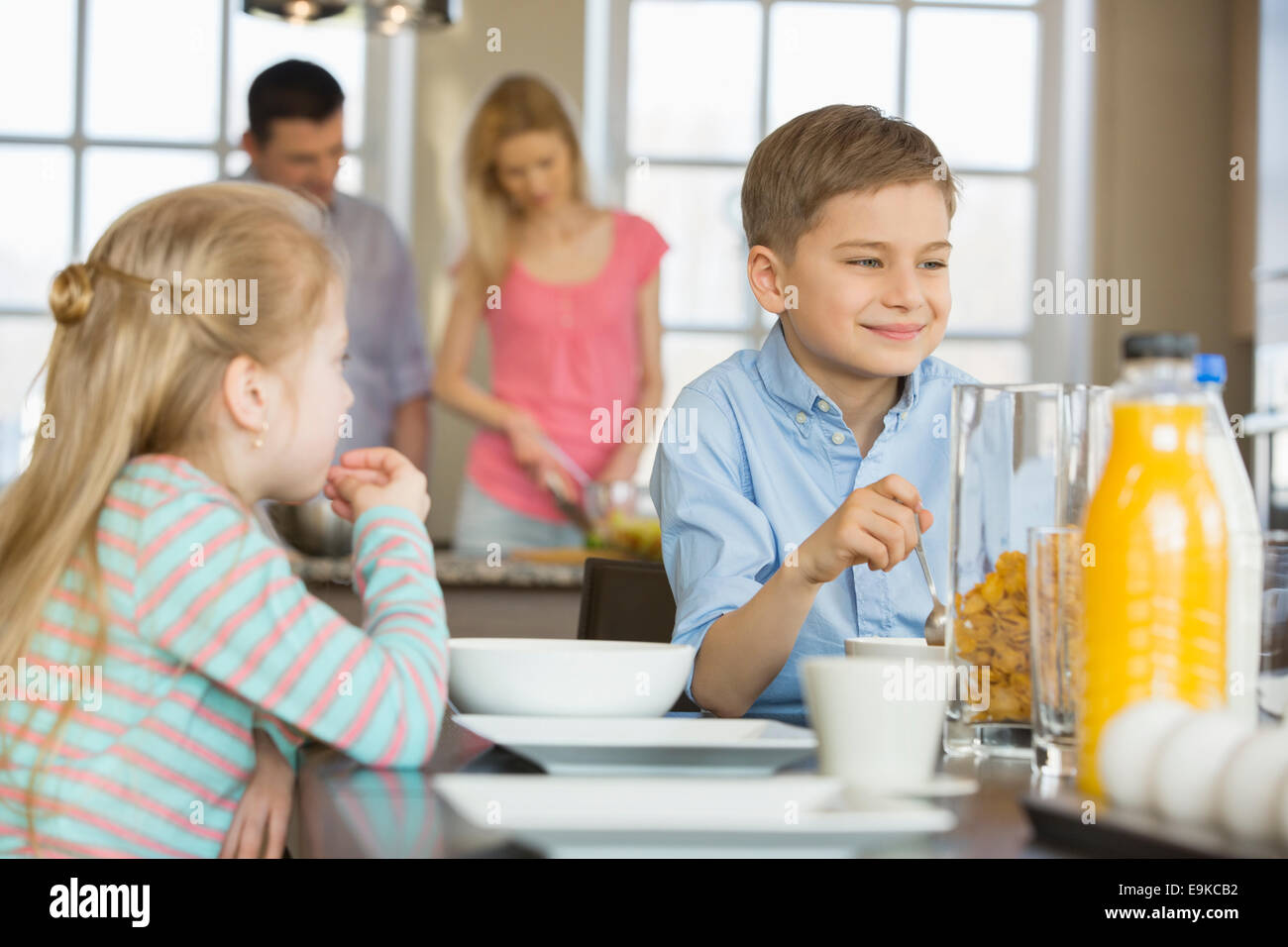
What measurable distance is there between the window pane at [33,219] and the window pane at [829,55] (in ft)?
6.58

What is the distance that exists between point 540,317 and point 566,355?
12 centimetres

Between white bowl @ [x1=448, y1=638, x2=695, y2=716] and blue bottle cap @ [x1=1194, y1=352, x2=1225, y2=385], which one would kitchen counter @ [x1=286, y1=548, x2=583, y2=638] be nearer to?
white bowl @ [x1=448, y1=638, x2=695, y2=716]

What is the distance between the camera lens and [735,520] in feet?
4.15

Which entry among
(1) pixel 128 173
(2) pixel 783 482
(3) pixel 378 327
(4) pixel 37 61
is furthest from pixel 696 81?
(2) pixel 783 482

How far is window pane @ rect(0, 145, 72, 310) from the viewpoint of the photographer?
3846mm

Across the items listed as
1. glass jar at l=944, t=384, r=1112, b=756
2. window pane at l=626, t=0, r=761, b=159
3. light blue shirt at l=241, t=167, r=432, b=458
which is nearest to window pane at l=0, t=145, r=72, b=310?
light blue shirt at l=241, t=167, r=432, b=458

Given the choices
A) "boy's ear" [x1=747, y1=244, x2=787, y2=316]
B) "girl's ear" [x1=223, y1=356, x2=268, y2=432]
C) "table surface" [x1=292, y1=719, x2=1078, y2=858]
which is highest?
"boy's ear" [x1=747, y1=244, x2=787, y2=316]

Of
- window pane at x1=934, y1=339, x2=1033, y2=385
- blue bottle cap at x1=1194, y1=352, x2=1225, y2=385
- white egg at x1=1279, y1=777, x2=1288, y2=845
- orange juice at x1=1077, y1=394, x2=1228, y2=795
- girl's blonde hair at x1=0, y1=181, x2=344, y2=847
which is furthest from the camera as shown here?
window pane at x1=934, y1=339, x2=1033, y2=385

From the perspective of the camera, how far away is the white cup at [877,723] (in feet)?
2.22

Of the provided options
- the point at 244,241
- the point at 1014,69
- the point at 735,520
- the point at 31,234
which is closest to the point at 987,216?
the point at 1014,69

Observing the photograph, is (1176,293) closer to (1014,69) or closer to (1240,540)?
(1014,69)

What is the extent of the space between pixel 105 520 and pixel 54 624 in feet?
0.23

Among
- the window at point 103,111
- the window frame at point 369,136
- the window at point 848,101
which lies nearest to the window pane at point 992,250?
the window at point 848,101

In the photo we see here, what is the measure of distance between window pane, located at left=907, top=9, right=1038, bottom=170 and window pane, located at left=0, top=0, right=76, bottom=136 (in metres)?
2.39
